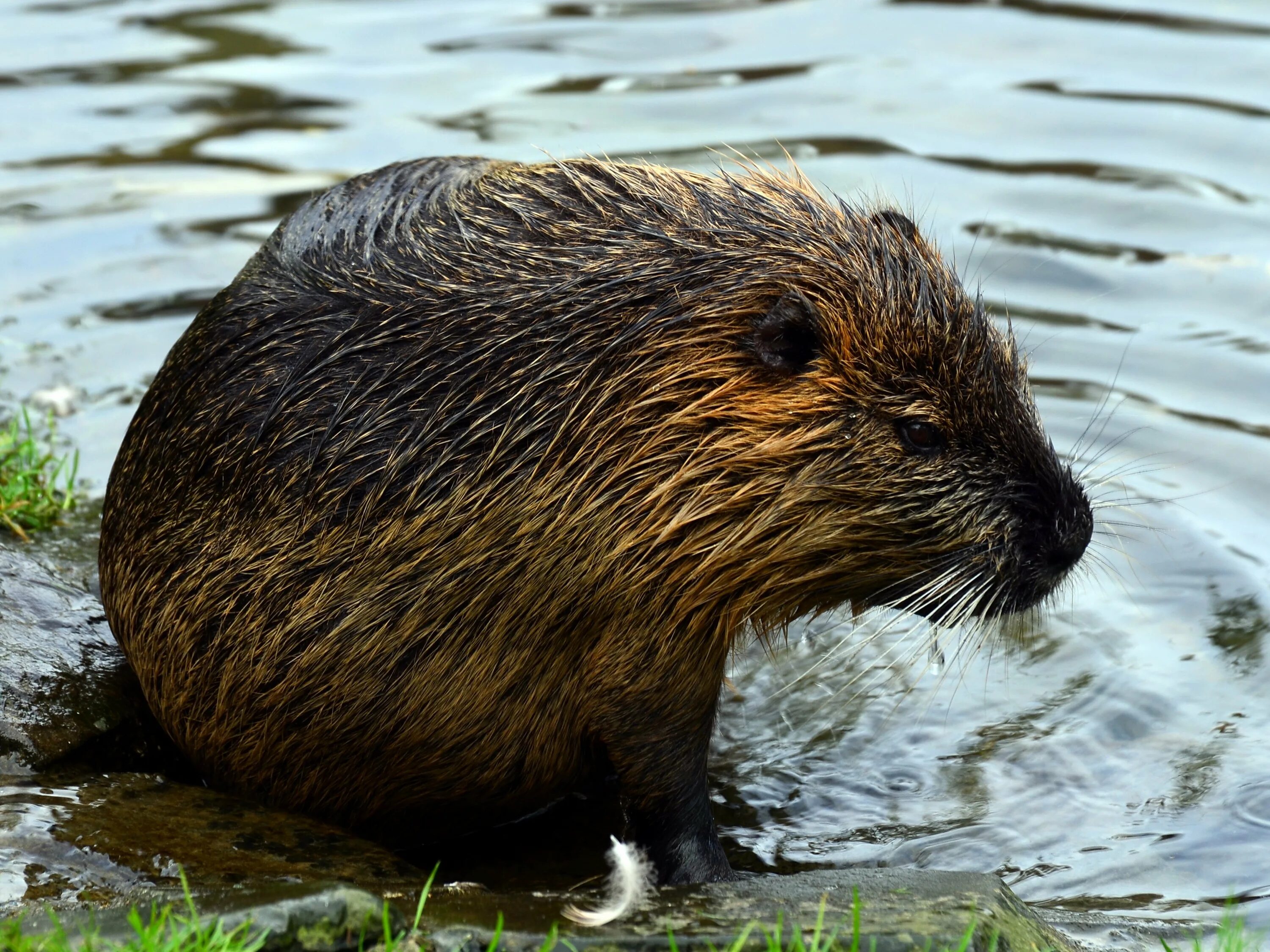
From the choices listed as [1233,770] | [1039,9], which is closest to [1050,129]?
[1039,9]

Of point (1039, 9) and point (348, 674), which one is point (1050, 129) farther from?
point (348, 674)

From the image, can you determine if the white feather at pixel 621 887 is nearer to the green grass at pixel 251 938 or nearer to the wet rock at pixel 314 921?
the green grass at pixel 251 938

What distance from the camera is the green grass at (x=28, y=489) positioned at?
5.19 m

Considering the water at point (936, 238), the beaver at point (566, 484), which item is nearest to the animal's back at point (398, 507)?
the beaver at point (566, 484)

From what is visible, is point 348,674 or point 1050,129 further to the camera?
point 1050,129

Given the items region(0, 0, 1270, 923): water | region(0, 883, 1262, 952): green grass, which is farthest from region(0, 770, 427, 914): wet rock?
region(0, 0, 1270, 923): water

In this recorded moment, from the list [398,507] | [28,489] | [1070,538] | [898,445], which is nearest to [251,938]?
[398,507]

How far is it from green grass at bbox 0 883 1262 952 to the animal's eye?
1102 mm

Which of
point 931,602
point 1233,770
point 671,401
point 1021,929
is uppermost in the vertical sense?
point 671,401

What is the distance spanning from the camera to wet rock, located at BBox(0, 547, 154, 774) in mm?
4133

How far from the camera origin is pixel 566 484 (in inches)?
149

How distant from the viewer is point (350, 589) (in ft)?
12.8

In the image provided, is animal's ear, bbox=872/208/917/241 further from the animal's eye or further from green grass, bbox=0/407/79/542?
green grass, bbox=0/407/79/542

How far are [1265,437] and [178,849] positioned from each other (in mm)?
4168
